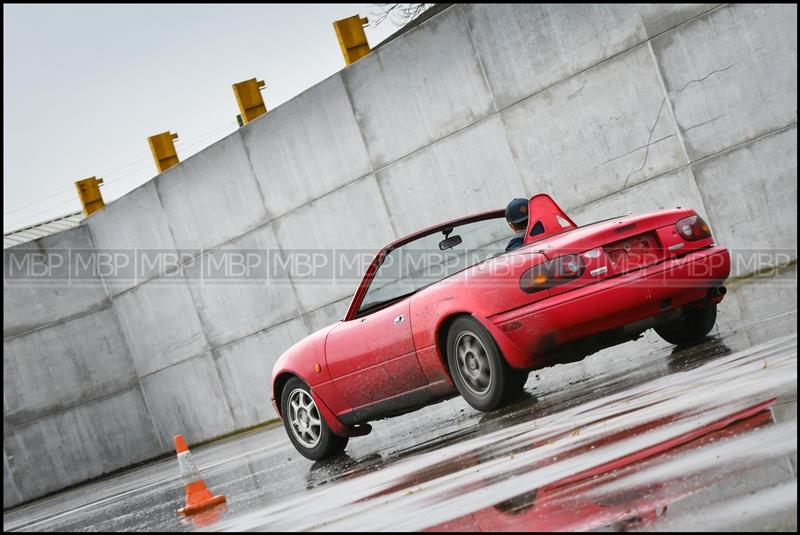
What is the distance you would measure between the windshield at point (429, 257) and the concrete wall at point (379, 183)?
5187 mm

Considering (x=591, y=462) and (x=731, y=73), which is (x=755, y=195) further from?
(x=591, y=462)

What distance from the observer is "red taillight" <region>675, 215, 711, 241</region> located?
6.76 m

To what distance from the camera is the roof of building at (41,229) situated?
838 inches

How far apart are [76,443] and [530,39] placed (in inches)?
460

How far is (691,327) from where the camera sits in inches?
304

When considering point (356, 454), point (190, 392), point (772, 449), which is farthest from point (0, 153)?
point (772, 449)

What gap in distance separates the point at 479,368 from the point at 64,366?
15.2 m

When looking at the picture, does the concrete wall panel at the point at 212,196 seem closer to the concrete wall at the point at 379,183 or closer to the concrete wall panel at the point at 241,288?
the concrete wall at the point at 379,183

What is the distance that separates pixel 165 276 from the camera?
1909 centimetres

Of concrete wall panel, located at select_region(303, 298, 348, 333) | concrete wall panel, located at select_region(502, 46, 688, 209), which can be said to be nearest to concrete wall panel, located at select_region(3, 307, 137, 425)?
concrete wall panel, located at select_region(303, 298, 348, 333)

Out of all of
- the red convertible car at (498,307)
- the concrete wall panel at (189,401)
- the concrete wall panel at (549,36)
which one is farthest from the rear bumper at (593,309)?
the concrete wall panel at (189,401)

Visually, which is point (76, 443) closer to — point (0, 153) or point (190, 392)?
point (190, 392)

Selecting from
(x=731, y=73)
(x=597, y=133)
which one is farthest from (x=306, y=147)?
(x=731, y=73)

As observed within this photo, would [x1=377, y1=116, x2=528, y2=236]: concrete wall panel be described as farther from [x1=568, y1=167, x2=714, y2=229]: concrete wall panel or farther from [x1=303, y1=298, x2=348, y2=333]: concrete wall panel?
[x1=303, y1=298, x2=348, y2=333]: concrete wall panel
